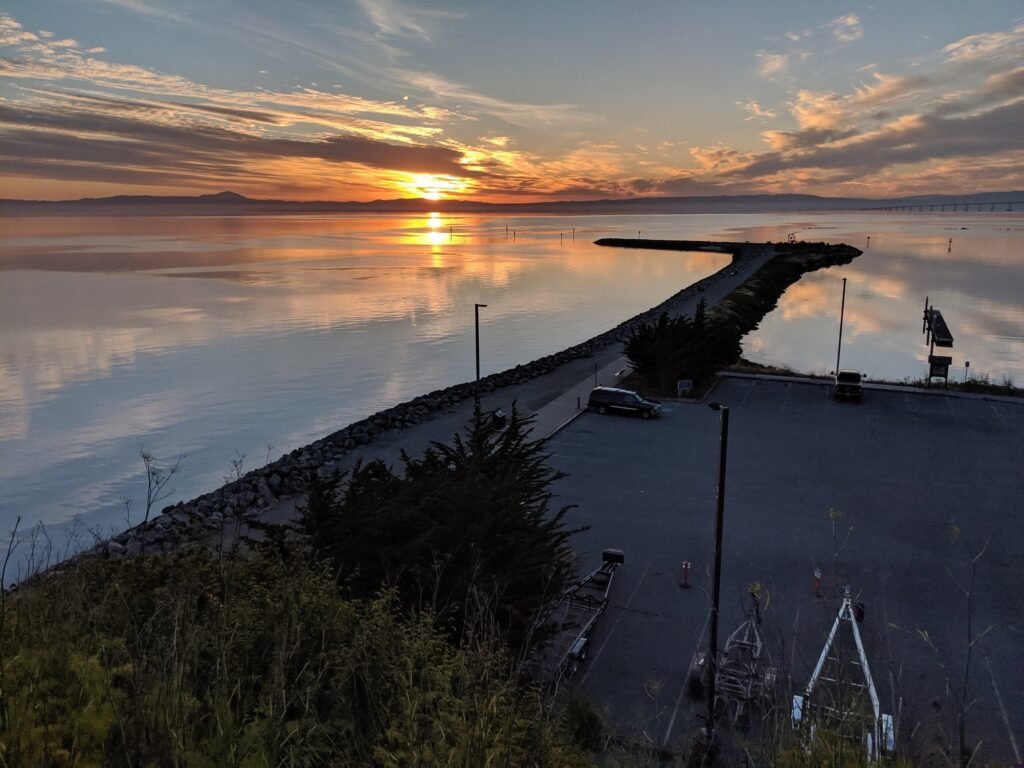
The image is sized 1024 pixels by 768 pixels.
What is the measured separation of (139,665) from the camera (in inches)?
233

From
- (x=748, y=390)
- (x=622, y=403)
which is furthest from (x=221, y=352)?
(x=748, y=390)

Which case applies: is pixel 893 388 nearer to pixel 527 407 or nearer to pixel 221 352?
pixel 527 407

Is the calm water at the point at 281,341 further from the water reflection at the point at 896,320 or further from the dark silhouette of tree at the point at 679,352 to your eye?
the dark silhouette of tree at the point at 679,352

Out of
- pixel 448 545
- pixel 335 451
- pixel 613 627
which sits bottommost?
pixel 613 627

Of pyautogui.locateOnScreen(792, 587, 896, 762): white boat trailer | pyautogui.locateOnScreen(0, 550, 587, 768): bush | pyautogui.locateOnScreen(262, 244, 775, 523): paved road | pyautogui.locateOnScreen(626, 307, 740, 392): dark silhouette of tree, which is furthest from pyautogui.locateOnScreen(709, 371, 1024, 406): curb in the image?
pyautogui.locateOnScreen(0, 550, 587, 768): bush

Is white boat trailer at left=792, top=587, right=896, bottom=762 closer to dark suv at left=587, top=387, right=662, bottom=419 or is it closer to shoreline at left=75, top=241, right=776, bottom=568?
shoreline at left=75, top=241, right=776, bottom=568

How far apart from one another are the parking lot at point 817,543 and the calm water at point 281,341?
712 inches

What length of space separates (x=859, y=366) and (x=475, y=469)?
45.5 metres

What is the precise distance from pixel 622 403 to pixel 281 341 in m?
37.5

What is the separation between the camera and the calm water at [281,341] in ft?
108

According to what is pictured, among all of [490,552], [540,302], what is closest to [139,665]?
[490,552]

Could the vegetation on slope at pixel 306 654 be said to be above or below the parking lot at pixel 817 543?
above

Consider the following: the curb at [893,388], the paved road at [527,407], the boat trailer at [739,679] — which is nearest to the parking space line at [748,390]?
the curb at [893,388]

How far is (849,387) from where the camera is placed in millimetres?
33312
